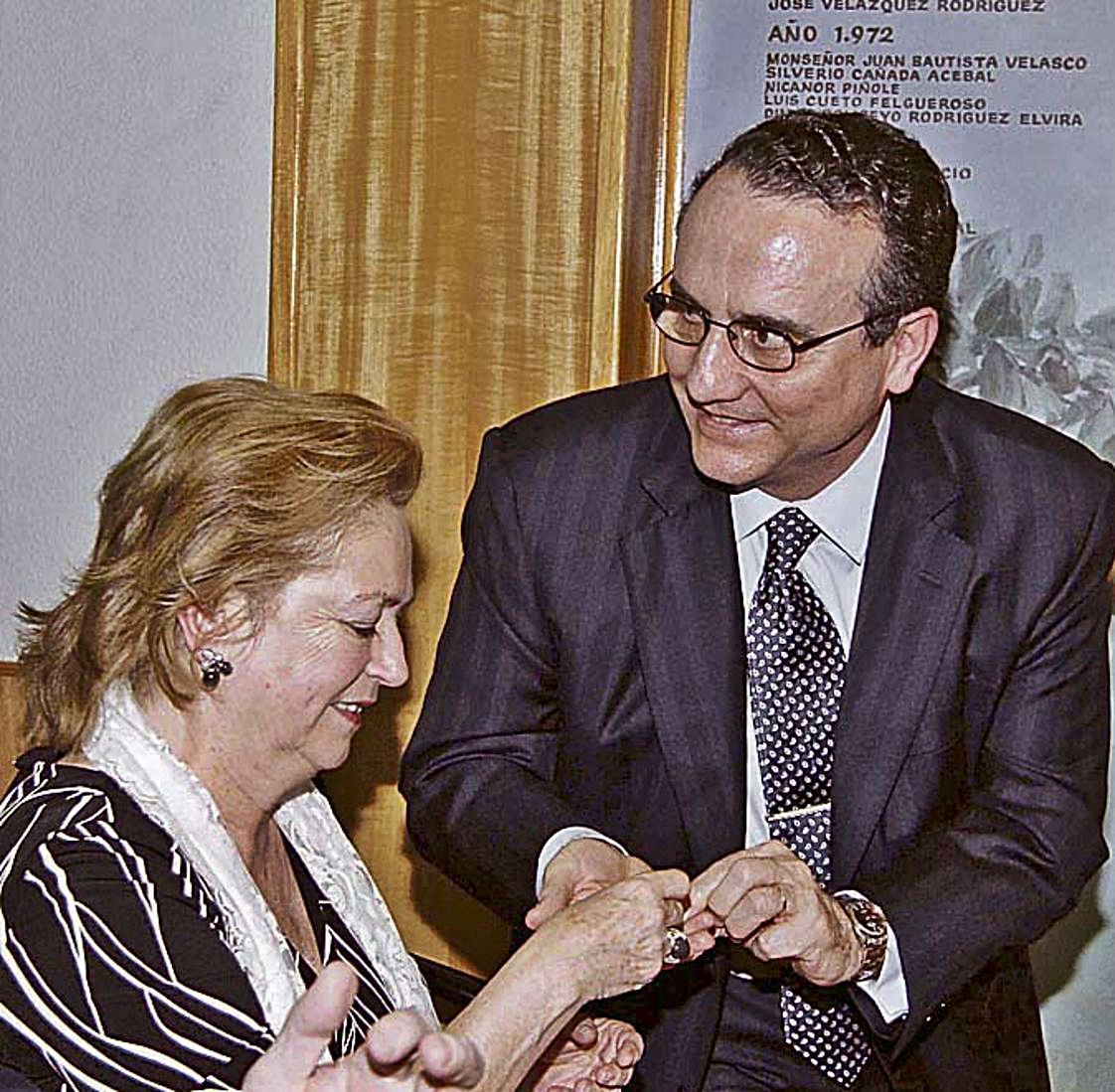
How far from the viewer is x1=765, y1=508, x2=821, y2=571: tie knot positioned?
2.87 meters

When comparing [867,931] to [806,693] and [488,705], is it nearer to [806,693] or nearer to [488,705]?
[806,693]

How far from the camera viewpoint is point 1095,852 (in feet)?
9.58

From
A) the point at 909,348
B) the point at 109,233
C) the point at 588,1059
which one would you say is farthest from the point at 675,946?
the point at 109,233

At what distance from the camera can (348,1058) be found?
1.90m

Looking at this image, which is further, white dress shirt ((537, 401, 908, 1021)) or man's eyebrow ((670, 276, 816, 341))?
white dress shirt ((537, 401, 908, 1021))

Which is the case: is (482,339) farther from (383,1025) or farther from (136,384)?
(383,1025)

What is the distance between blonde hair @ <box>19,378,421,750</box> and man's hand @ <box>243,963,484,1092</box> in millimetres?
668

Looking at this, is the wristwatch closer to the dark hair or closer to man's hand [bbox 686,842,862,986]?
man's hand [bbox 686,842,862,986]

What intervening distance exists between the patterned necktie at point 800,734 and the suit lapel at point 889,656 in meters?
0.04

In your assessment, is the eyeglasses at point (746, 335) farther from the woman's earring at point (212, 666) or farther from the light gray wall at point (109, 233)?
the light gray wall at point (109, 233)

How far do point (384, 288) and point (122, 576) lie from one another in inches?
55.1

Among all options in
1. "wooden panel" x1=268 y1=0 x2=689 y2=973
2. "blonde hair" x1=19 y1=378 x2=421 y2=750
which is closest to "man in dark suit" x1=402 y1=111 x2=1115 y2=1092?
"blonde hair" x1=19 y1=378 x2=421 y2=750

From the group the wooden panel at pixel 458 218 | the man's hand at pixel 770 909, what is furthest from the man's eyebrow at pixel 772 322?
the wooden panel at pixel 458 218

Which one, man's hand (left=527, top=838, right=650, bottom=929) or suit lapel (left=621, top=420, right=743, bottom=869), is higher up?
suit lapel (left=621, top=420, right=743, bottom=869)
